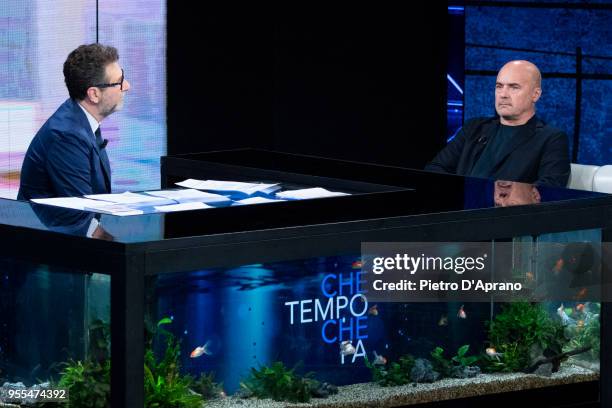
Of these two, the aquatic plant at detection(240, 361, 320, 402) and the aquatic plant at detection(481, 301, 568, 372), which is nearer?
the aquatic plant at detection(240, 361, 320, 402)

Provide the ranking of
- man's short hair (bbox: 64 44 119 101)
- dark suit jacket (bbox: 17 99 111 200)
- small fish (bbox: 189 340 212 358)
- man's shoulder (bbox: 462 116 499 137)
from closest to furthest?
small fish (bbox: 189 340 212 358) < dark suit jacket (bbox: 17 99 111 200) < man's short hair (bbox: 64 44 119 101) < man's shoulder (bbox: 462 116 499 137)

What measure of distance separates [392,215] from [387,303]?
253 mm

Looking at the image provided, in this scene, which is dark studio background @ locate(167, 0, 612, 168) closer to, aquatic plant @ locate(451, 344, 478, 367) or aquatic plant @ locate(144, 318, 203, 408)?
aquatic plant @ locate(451, 344, 478, 367)

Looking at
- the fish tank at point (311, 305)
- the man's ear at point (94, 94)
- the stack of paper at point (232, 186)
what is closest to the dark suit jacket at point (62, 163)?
the man's ear at point (94, 94)

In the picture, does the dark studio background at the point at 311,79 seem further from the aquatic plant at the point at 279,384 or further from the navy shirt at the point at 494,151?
the aquatic plant at the point at 279,384

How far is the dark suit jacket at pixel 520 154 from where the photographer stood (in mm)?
5566

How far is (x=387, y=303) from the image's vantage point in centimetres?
398

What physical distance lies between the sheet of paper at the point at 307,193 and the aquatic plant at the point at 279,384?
70cm

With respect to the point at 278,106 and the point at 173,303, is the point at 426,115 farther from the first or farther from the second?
the point at 173,303

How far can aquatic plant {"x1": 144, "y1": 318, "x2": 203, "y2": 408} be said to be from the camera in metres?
3.52

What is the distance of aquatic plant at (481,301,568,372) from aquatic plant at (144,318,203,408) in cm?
101

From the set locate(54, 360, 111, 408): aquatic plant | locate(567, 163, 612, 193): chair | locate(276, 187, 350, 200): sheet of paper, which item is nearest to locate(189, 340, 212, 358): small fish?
locate(54, 360, 111, 408): aquatic plant

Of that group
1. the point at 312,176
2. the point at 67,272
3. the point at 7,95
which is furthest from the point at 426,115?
the point at 67,272

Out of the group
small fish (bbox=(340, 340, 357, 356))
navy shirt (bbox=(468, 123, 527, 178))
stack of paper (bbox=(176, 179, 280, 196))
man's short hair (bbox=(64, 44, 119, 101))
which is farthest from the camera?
navy shirt (bbox=(468, 123, 527, 178))
